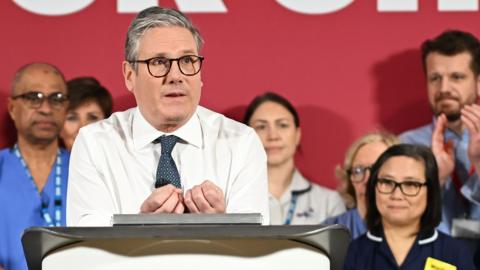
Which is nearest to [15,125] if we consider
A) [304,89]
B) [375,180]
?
[304,89]

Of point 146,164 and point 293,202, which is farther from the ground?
point 146,164

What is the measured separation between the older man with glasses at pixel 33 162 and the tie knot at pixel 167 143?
163 cm

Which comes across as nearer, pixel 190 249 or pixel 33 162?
pixel 190 249

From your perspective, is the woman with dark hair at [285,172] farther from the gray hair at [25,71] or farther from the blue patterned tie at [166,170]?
the blue patterned tie at [166,170]

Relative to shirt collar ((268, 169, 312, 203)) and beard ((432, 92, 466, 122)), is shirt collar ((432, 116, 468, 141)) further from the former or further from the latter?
shirt collar ((268, 169, 312, 203))

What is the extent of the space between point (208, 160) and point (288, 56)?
224cm

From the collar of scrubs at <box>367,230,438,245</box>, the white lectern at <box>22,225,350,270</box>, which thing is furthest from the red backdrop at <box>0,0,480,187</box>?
the white lectern at <box>22,225,350,270</box>

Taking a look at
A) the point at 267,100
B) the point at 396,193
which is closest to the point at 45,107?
the point at 267,100

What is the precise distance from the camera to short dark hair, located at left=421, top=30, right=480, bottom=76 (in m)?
3.88

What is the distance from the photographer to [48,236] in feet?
4.53

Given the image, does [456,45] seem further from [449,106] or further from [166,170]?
[166,170]

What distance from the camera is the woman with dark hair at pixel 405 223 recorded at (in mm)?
3244

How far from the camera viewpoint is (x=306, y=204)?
3943 mm

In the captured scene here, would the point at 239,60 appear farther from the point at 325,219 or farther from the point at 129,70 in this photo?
the point at 129,70
